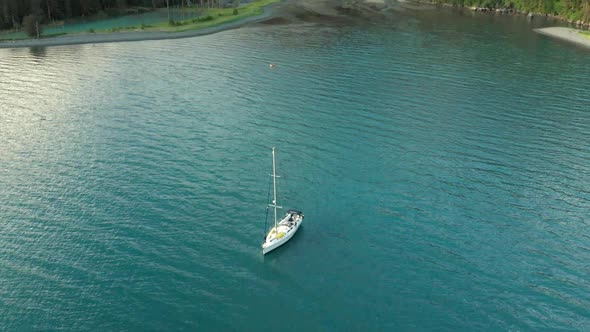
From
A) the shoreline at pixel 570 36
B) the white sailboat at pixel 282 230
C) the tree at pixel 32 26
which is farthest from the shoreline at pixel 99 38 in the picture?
the shoreline at pixel 570 36

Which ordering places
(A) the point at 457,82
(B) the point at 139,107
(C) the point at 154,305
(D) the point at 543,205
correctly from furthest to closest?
(A) the point at 457,82 < (B) the point at 139,107 < (D) the point at 543,205 < (C) the point at 154,305

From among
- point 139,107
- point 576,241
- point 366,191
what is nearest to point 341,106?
point 366,191

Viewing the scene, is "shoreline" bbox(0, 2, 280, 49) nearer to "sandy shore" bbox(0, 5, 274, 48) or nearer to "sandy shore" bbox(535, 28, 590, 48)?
"sandy shore" bbox(0, 5, 274, 48)

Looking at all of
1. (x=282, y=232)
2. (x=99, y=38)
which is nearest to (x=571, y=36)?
(x=282, y=232)

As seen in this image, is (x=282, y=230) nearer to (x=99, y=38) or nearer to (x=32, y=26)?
(x=99, y=38)

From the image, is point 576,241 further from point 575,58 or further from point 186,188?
point 575,58

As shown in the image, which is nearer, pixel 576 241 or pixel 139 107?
pixel 576 241

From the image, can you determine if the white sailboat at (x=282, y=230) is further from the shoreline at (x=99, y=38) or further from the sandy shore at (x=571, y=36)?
the sandy shore at (x=571, y=36)

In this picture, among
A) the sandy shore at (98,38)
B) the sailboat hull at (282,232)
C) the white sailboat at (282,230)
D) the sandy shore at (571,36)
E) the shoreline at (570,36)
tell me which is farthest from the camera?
the sandy shore at (571,36)
